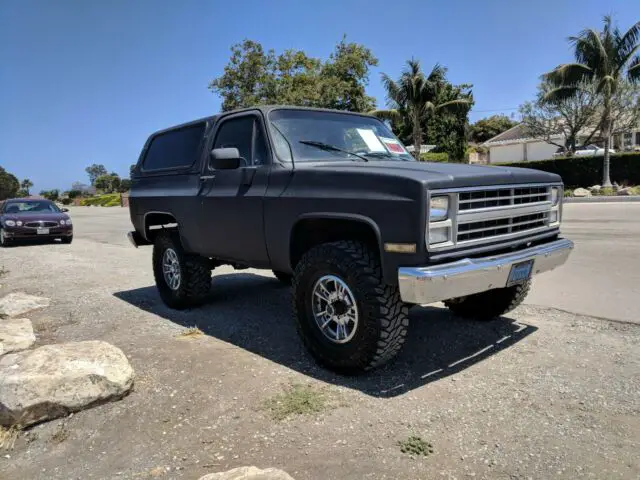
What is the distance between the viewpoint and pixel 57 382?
11.9ft

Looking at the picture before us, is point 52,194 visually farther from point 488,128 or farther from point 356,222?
point 356,222

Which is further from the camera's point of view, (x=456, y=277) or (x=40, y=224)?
(x=40, y=224)

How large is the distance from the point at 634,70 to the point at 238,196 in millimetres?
24143

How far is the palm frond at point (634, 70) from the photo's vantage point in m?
22.9

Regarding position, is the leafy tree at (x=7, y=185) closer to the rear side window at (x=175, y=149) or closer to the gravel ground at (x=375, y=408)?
the rear side window at (x=175, y=149)

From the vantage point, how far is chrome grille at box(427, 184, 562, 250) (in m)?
3.57

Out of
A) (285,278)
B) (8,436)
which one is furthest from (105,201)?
(8,436)

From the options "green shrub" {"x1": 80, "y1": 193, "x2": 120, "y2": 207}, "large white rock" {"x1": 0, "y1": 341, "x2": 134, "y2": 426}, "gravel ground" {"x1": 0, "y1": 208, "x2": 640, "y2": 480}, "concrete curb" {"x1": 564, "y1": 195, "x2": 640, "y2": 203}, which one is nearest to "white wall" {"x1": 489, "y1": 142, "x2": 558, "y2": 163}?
"concrete curb" {"x1": 564, "y1": 195, "x2": 640, "y2": 203}

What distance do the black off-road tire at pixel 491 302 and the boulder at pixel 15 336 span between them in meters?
4.14

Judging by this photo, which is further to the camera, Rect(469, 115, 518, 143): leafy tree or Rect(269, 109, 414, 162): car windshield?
Rect(469, 115, 518, 143): leafy tree

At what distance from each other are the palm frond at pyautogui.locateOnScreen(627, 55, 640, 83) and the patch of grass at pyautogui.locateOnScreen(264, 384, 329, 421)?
24.9m

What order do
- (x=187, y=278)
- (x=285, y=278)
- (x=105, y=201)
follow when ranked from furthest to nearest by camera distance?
(x=105, y=201) < (x=285, y=278) < (x=187, y=278)

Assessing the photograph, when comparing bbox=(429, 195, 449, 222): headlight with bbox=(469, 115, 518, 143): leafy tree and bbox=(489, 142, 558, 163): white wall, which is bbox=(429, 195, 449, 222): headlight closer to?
bbox=(489, 142, 558, 163): white wall

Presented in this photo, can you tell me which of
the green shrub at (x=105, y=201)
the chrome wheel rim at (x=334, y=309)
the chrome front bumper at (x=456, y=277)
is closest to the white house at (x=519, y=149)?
the green shrub at (x=105, y=201)
